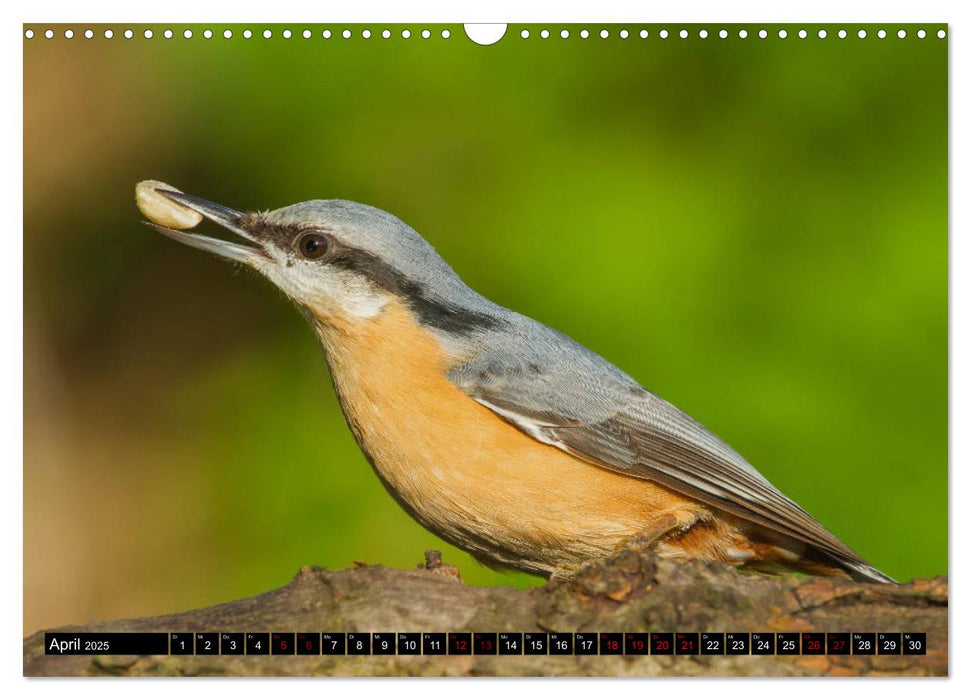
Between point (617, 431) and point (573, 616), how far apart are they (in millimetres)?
825

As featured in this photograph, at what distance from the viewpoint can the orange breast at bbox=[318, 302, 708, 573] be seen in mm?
4066

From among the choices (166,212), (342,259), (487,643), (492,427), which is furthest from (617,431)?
(166,212)

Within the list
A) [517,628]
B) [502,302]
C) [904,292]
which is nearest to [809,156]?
[904,292]

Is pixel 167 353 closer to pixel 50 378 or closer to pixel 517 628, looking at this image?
pixel 50 378

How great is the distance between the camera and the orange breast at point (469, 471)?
4.07 m

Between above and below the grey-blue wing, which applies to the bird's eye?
above

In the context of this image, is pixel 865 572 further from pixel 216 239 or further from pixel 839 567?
pixel 216 239

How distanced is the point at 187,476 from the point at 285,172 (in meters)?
1.30

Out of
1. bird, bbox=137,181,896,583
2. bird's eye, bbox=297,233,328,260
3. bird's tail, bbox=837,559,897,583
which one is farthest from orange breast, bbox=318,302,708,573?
bird's tail, bbox=837,559,897,583

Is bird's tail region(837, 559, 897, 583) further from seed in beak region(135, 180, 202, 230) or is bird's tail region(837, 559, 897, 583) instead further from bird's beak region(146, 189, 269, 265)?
seed in beak region(135, 180, 202, 230)

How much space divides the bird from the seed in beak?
11 mm

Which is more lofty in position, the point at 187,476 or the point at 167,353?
the point at 167,353

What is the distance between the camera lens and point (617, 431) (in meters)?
4.34

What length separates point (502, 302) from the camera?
5.11 m
